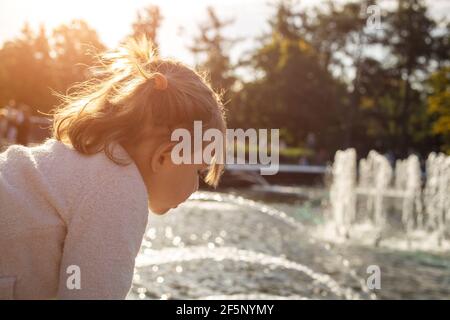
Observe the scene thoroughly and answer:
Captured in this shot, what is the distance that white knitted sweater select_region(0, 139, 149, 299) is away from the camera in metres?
1.45

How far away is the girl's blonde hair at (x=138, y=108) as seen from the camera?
158cm

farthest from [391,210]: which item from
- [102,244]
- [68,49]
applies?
[68,49]

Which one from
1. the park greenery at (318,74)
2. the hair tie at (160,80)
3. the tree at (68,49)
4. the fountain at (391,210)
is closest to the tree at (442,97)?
the park greenery at (318,74)

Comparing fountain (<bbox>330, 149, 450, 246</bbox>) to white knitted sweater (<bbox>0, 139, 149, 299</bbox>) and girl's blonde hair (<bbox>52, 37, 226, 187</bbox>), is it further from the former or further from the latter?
white knitted sweater (<bbox>0, 139, 149, 299</bbox>)

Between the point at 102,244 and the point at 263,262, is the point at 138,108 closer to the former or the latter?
the point at 102,244

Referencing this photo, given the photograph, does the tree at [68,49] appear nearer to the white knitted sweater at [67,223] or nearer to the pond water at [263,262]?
the pond water at [263,262]

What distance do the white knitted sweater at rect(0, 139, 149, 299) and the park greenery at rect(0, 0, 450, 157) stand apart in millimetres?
29329

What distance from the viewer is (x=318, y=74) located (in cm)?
3691

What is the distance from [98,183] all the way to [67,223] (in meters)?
0.12

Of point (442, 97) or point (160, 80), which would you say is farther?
point (442, 97)

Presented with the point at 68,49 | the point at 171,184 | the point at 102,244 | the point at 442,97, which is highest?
the point at 68,49

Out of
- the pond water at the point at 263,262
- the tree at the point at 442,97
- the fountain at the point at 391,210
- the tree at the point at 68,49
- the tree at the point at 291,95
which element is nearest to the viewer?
the pond water at the point at 263,262

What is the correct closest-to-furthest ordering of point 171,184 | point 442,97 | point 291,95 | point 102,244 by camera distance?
point 102,244 → point 171,184 → point 442,97 → point 291,95

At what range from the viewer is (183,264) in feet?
19.0
